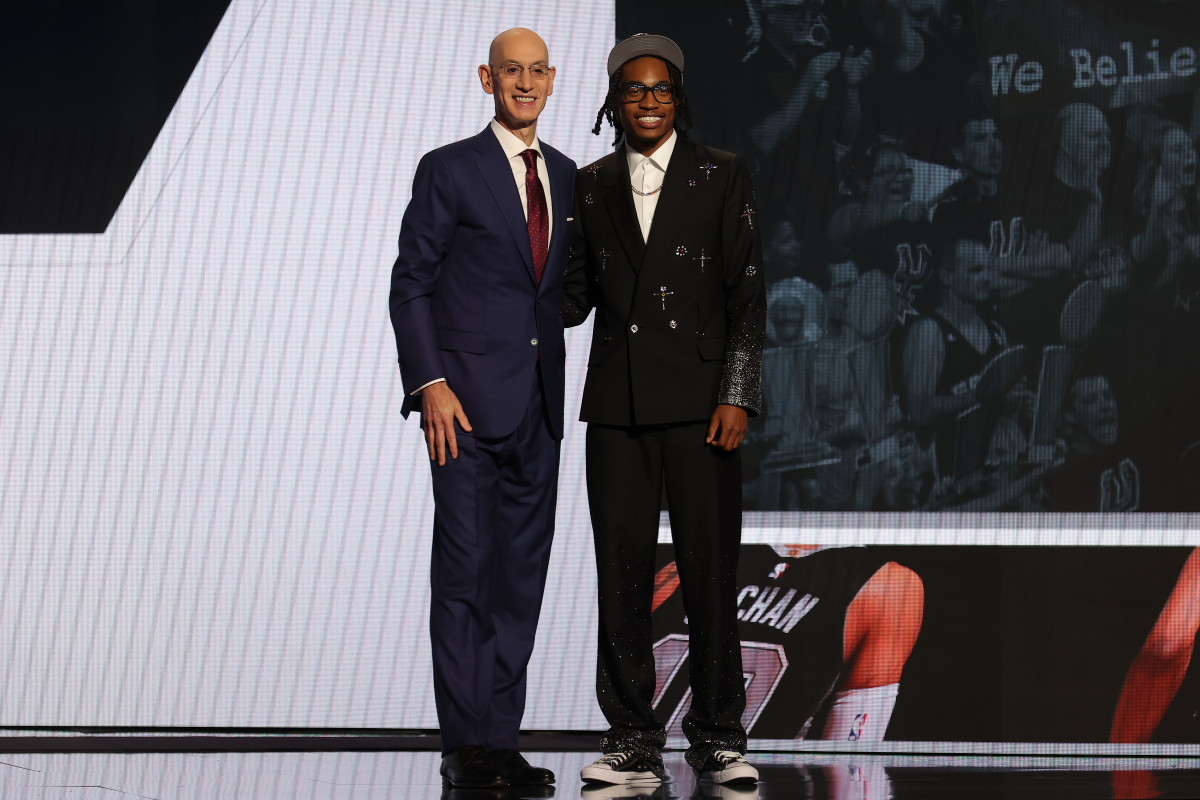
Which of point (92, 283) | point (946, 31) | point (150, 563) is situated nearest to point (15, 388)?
point (92, 283)

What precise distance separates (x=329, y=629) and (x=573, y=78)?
4.84 ft

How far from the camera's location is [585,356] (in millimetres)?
2998

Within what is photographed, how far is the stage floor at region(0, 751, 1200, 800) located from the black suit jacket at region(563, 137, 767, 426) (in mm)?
704

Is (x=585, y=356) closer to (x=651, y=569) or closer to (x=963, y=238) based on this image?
(x=651, y=569)

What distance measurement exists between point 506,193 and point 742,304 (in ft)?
1.59

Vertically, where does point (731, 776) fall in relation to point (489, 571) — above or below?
below

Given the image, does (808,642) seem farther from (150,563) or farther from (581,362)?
(150,563)

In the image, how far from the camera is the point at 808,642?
2.96m

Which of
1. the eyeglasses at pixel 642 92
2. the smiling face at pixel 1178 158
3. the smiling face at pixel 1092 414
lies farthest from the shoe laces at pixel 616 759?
the smiling face at pixel 1178 158

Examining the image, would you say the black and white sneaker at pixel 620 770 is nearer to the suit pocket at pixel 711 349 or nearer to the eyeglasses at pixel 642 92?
the suit pocket at pixel 711 349

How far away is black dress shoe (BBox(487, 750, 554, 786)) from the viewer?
A: 223 centimetres

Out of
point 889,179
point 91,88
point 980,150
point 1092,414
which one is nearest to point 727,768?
point 1092,414

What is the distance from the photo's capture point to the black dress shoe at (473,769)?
221 cm

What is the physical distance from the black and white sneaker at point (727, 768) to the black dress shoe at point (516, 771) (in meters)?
0.29
